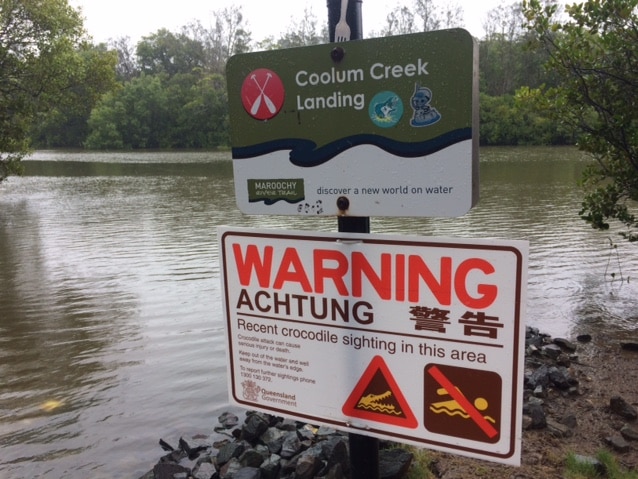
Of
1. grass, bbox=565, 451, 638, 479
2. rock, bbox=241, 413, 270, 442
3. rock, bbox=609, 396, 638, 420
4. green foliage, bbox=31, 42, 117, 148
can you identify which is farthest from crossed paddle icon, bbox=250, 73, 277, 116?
green foliage, bbox=31, 42, 117, 148

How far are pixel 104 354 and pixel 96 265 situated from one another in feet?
17.9

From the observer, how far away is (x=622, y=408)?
14.5ft

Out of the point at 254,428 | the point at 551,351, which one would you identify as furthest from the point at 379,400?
the point at 551,351

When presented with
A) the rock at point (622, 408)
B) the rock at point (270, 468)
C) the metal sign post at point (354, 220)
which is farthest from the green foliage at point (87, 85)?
the metal sign post at point (354, 220)

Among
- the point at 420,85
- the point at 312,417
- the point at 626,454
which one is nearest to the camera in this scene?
the point at 420,85

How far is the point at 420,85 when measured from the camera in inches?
72.5

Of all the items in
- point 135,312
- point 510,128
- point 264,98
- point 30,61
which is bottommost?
point 135,312

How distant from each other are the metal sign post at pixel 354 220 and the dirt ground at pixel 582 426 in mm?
1384

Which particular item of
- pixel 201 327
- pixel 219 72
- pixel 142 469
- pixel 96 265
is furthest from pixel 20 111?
pixel 219 72

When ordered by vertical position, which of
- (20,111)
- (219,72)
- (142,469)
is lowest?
(142,469)

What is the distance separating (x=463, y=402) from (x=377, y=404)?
1.13ft

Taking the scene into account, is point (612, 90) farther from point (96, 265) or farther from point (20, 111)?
point (20, 111)

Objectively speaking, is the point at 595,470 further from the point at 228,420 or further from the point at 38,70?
the point at 38,70

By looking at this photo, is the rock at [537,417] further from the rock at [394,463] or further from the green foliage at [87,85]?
the green foliage at [87,85]
